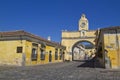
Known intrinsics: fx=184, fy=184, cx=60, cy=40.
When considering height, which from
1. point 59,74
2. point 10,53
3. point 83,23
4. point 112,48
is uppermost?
point 83,23

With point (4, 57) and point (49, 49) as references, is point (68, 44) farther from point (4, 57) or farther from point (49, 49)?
point (4, 57)

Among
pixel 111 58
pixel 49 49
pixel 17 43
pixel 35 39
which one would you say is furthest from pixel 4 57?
pixel 111 58

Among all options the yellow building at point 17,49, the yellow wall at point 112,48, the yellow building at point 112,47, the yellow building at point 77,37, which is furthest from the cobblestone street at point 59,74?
the yellow building at point 77,37

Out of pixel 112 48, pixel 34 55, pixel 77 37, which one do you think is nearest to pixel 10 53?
pixel 34 55

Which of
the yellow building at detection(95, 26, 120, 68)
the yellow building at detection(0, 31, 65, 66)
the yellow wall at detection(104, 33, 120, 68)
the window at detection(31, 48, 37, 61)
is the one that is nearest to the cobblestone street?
the yellow building at detection(95, 26, 120, 68)

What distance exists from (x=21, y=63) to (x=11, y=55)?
1.74 meters

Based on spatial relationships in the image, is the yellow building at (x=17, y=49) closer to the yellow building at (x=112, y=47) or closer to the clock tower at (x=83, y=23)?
the yellow building at (x=112, y=47)

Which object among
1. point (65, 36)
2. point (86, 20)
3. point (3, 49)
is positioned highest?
point (86, 20)

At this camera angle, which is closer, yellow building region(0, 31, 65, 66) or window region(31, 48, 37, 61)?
yellow building region(0, 31, 65, 66)

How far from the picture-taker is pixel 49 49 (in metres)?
31.3

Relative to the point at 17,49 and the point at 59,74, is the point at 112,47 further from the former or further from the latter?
the point at 17,49

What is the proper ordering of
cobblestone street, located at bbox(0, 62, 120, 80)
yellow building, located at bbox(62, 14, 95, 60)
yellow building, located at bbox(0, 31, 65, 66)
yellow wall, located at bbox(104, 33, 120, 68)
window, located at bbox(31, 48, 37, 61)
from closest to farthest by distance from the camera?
cobblestone street, located at bbox(0, 62, 120, 80)
yellow wall, located at bbox(104, 33, 120, 68)
yellow building, located at bbox(0, 31, 65, 66)
window, located at bbox(31, 48, 37, 61)
yellow building, located at bbox(62, 14, 95, 60)

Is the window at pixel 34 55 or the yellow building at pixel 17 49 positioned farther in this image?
the window at pixel 34 55

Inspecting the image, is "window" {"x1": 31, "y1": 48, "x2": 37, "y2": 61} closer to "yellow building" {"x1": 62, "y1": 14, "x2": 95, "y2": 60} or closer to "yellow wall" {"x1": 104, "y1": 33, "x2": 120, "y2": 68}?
"yellow wall" {"x1": 104, "y1": 33, "x2": 120, "y2": 68}
